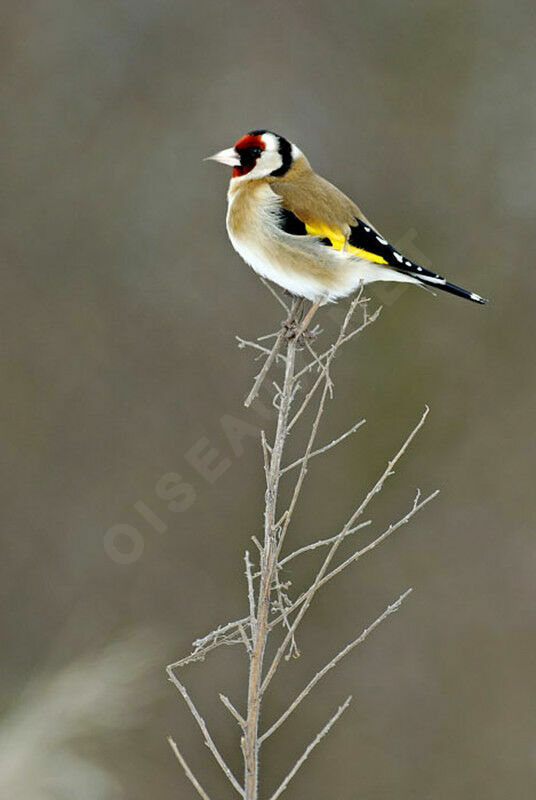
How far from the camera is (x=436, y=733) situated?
3.21 metres

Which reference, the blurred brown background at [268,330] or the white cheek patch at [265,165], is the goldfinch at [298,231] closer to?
the white cheek patch at [265,165]

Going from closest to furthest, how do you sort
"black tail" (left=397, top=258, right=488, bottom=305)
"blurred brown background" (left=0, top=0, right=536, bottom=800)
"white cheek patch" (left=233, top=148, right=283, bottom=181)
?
"black tail" (left=397, top=258, right=488, bottom=305)
"white cheek patch" (left=233, top=148, right=283, bottom=181)
"blurred brown background" (left=0, top=0, right=536, bottom=800)

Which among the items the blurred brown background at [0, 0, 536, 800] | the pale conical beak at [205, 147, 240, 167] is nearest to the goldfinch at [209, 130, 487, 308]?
the pale conical beak at [205, 147, 240, 167]

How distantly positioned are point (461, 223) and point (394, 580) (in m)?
1.10

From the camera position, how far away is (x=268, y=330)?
3248 mm

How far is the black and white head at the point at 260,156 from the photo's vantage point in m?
1.64

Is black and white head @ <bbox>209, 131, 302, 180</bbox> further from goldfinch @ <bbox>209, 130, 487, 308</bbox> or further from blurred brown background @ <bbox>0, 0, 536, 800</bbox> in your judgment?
blurred brown background @ <bbox>0, 0, 536, 800</bbox>

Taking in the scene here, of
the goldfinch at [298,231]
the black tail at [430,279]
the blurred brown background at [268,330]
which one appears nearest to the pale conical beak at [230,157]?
the goldfinch at [298,231]

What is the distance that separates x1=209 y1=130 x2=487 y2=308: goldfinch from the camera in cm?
165

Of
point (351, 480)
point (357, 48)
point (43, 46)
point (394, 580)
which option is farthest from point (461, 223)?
point (43, 46)

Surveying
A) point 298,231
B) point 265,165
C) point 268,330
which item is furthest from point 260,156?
point 268,330

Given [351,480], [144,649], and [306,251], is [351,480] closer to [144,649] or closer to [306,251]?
[144,649]

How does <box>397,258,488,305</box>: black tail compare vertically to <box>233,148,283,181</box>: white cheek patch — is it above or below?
below

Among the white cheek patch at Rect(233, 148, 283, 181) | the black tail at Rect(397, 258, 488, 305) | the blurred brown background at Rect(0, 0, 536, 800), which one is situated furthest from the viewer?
the blurred brown background at Rect(0, 0, 536, 800)
